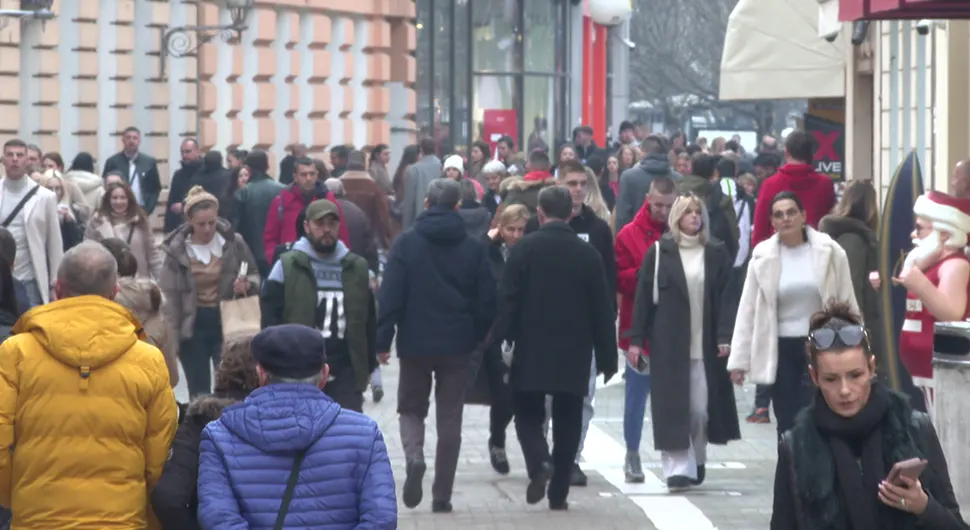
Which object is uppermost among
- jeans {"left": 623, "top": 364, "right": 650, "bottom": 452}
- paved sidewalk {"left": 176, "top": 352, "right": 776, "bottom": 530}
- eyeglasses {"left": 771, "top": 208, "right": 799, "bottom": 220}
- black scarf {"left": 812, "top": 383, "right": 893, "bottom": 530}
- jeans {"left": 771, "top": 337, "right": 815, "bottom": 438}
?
eyeglasses {"left": 771, "top": 208, "right": 799, "bottom": 220}

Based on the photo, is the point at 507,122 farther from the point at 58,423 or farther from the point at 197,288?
the point at 58,423

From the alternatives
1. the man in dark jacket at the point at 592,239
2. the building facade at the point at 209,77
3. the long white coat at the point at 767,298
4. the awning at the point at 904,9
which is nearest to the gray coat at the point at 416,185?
the building facade at the point at 209,77

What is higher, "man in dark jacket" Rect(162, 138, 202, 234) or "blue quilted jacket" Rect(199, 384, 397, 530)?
"man in dark jacket" Rect(162, 138, 202, 234)

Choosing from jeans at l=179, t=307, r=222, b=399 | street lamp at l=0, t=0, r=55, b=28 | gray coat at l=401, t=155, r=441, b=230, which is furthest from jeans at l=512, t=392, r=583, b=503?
gray coat at l=401, t=155, r=441, b=230

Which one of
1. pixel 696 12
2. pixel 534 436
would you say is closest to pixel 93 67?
pixel 534 436

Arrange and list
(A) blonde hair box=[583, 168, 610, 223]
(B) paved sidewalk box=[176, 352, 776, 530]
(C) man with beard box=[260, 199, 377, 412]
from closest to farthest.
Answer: (C) man with beard box=[260, 199, 377, 412], (B) paved sidewalk box=[176, 352, 776, 530], (A) blonde hair box=[583, 168, 610, 223]

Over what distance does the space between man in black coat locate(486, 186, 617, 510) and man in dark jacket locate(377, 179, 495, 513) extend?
0.16 metres

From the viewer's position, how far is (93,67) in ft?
80.3

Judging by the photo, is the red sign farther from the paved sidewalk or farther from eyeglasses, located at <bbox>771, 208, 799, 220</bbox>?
eyeglasses, located at <bbox>771, 208, 799, 220</bbox>

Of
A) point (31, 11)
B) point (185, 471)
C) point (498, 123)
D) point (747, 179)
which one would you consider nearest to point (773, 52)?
point (747, 179)

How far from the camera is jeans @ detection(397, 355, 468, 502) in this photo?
10703mm

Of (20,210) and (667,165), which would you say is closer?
(20,210)

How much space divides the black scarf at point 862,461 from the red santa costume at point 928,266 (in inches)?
184

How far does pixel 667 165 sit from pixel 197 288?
17.2ft
